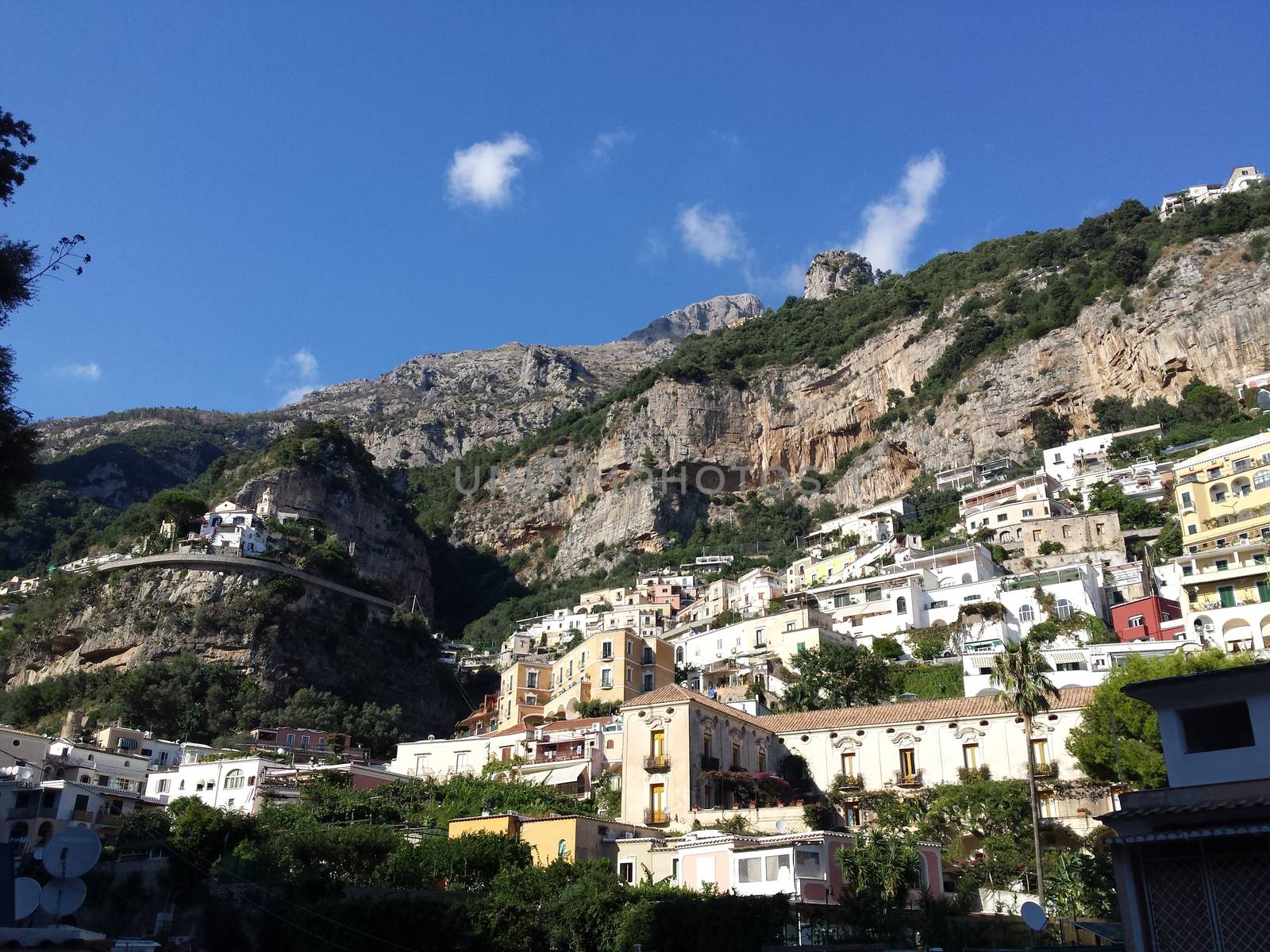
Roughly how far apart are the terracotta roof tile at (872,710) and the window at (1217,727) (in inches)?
880

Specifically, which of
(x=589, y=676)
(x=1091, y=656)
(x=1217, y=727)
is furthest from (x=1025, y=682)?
(x=589, y=676)

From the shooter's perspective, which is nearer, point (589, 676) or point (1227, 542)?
point (1227, 542)

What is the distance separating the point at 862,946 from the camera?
24.4 m

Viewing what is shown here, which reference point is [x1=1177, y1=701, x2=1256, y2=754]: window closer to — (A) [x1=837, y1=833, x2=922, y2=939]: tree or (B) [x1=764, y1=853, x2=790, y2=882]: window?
(A) [x1=837, y1=833, x2=922, y2=939]: tree

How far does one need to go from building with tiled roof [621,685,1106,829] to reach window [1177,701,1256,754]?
68.1 ft

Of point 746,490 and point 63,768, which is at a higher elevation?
point 746,490

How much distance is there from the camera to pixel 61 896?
14.4 meters

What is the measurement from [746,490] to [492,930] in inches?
3813

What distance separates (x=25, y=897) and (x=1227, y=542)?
63.4 metres

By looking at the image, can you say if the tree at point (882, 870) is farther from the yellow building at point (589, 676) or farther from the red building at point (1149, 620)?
the yellow building at point (589, 676)

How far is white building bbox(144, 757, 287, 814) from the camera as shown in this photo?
5070 cm

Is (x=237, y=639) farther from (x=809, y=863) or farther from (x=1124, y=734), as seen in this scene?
(x=1124, y=734)

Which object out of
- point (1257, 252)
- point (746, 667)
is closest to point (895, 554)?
point (746, 667)

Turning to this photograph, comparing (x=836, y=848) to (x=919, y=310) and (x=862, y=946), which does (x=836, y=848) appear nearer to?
(x=862, y=946)
